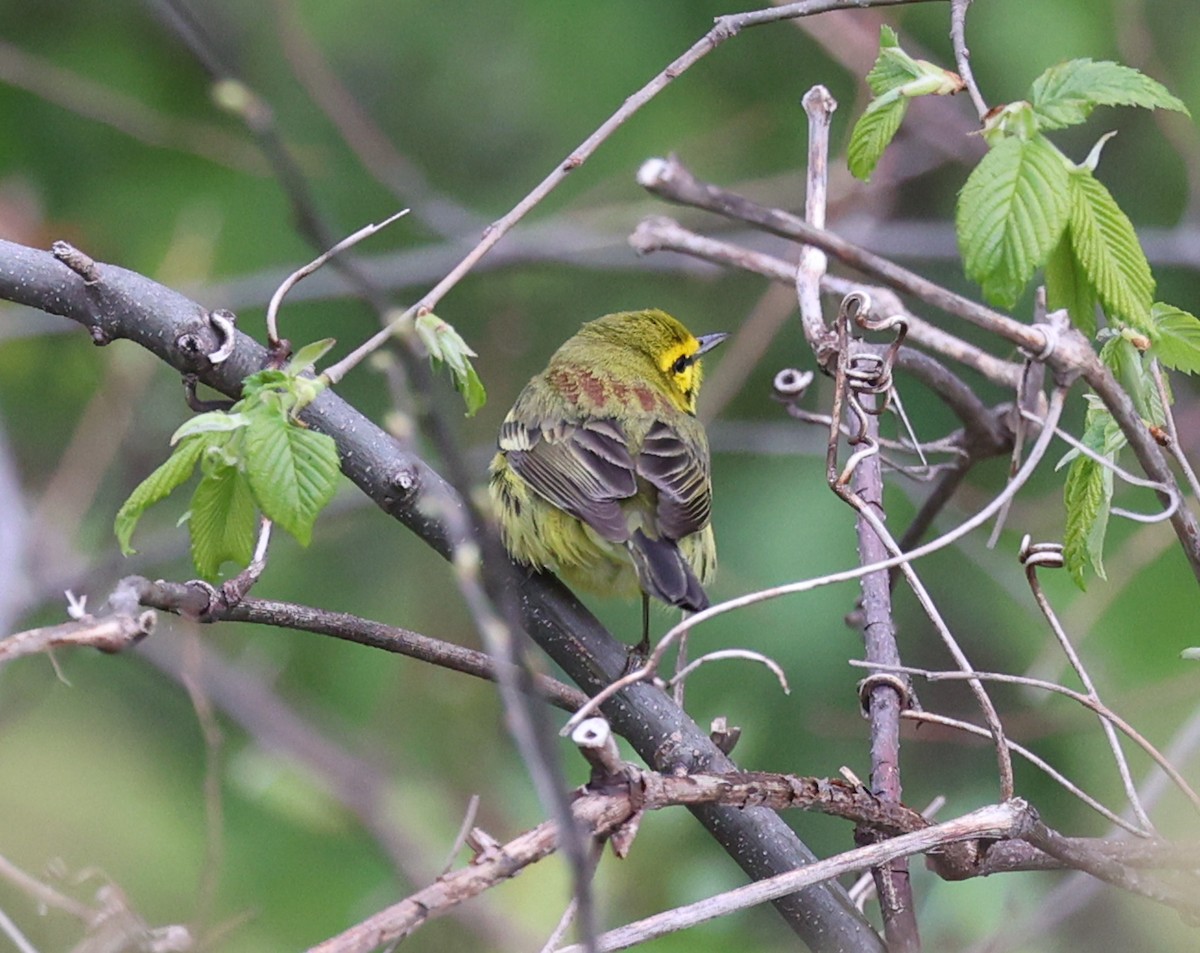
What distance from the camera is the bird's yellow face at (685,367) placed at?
4.62m

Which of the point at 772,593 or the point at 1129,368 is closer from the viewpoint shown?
the point at 772,593

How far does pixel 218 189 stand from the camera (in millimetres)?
6461

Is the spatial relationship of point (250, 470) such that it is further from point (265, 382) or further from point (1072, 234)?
point (1072, 234)

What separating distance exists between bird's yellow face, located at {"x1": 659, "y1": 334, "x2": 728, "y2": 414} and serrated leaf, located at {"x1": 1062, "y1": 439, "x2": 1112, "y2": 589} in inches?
96.2

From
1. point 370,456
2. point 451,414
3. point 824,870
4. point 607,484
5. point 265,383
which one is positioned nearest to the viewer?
point 824,870

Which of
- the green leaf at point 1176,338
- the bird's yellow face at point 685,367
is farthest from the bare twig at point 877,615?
the bird's yellow face at point 685,367

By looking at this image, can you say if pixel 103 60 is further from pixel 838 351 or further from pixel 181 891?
pixel 838 351

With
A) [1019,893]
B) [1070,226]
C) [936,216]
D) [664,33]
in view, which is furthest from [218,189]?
[1070,226]

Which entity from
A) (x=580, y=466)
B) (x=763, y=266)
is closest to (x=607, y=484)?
(x=580, y=466)

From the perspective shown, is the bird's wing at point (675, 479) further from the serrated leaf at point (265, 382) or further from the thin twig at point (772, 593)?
the serrated leaf at point (265, 382)

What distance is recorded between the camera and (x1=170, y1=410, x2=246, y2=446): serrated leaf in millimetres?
1972

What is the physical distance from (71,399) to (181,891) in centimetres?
261

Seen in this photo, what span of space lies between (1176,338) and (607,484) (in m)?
1.72

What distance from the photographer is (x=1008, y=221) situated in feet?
6.18
